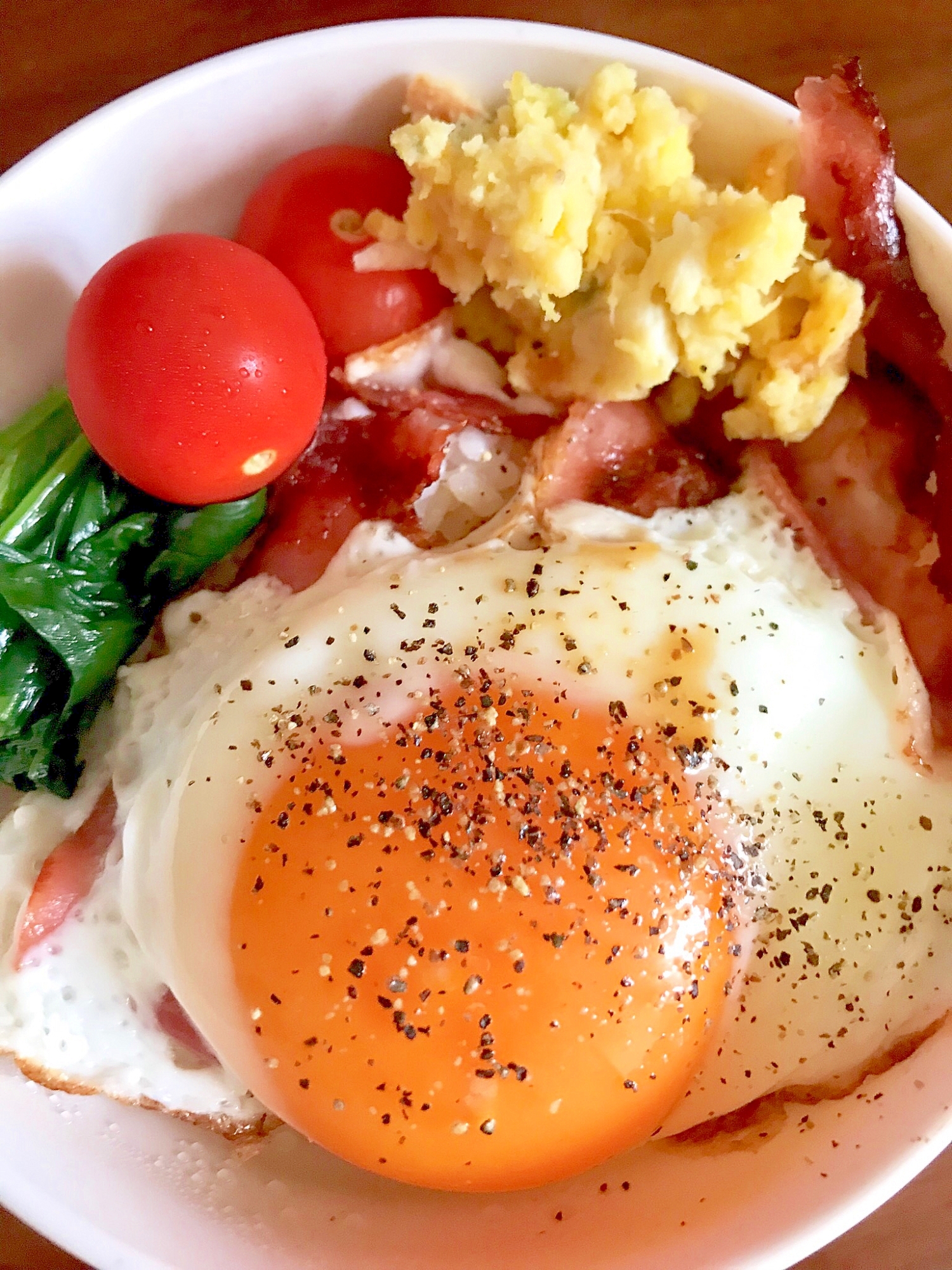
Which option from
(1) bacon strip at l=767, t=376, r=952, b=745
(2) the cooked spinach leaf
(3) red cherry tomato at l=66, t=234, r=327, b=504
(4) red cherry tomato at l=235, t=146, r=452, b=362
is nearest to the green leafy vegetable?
(2) the cooked spinach leaf

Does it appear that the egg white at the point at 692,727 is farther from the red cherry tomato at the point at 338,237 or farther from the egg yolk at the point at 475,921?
the red cherry tomato at the point at 338,237

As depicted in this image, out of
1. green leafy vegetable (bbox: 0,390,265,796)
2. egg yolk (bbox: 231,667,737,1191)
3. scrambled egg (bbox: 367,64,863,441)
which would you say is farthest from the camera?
green leafy vegetable (bbox: 0,390,265,796)

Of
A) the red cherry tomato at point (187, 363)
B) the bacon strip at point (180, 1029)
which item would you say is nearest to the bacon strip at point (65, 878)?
the bacon strip at point (180, 1029)

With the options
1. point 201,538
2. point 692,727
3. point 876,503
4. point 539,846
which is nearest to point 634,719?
point 692,727

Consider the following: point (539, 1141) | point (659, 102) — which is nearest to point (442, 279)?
point (659, 102)

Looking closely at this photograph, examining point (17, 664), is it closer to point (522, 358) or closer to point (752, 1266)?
A: point (522, 358)

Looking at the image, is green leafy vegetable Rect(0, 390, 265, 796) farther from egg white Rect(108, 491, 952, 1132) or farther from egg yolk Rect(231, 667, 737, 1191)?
egg yolk Rect(231, 667, 737, 1191)

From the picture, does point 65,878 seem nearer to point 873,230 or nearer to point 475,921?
point 475,921
